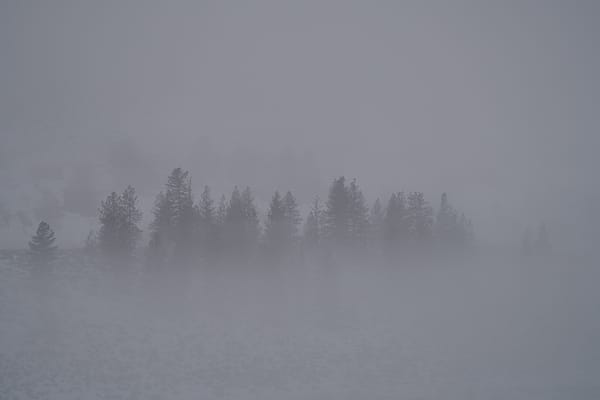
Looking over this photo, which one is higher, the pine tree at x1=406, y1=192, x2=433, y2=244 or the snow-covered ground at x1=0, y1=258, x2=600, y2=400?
the pine tree at x1=406, y1=192, x2=433, y2=244

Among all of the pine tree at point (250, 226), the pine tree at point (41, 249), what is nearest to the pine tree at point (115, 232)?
the pine tree at point (41, 249)

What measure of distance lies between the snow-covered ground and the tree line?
2.60 metres

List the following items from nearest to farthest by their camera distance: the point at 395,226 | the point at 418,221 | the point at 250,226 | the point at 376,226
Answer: the point at 250,226
the point at 395,226
the point at 418,221
the point at 376,226

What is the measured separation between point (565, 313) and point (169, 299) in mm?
40517

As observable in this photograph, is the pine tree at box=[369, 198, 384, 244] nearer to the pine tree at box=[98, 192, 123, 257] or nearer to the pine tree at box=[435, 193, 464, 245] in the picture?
the pine tree at box=[435, 193, 464, 245]

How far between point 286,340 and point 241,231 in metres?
12.9

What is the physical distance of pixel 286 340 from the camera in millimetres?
29641

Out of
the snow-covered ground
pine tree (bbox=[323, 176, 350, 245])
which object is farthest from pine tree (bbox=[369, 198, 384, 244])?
the snow-covered ground

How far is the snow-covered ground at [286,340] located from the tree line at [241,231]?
260cm

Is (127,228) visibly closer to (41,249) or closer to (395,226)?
(41,249)

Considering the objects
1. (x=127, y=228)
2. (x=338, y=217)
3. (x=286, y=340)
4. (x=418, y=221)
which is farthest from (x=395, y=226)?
(x=127, y=228)

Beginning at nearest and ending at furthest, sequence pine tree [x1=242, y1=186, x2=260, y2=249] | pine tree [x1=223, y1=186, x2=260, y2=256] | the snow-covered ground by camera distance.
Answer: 1. the snow-covered ground
2. pine tree [x1=223, y1=186, x2=260, y2=256]
3. pine tree [x1=242, y1=186, x2=260, y2=249]

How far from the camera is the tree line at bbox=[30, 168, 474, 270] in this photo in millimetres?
33688

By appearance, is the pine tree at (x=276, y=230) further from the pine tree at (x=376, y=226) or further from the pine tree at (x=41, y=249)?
the pine tree at (x=41, y=249)
